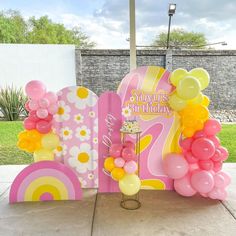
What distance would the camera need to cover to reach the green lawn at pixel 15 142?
3959 millimetres

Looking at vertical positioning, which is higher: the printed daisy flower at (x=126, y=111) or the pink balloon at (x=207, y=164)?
the printed daisy flower at (x=126, y=111)

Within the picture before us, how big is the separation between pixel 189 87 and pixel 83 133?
115 centimetres

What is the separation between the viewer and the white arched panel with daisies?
269 centimetres

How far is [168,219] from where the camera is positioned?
2164 mm

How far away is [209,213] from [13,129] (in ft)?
14.3

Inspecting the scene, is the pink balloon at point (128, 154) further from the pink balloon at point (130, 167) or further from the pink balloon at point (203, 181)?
the pink balloon at point (203, 181)

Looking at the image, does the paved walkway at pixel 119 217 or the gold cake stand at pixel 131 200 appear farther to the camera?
the gold cake stand at pixel 131 200

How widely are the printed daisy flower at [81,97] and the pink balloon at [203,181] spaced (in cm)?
122

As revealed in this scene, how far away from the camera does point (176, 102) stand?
2.53 meters

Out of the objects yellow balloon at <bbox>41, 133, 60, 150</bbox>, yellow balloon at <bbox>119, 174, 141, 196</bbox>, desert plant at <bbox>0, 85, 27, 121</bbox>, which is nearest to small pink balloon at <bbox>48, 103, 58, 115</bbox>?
yellow balloon at <bbox>41, 133, 60, 150</bbox>

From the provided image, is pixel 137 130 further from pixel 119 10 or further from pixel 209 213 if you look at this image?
pixel 119 10

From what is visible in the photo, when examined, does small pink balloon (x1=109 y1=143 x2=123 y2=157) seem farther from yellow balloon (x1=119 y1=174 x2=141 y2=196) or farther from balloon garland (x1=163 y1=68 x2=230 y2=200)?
balloon garland (x1=163 y1=68 x2=230 y2=200)

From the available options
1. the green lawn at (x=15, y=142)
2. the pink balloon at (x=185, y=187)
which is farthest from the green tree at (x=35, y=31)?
the pink balloon at (x=185, y=187)

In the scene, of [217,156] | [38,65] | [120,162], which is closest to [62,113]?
[120,162]
